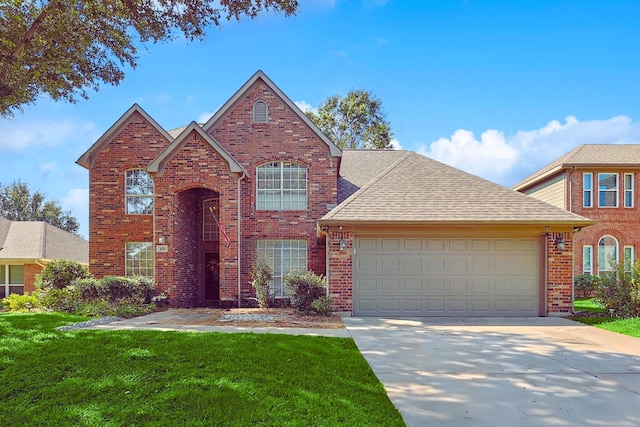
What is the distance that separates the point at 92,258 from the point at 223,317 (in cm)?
751

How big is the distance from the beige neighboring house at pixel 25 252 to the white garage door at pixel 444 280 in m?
16.0

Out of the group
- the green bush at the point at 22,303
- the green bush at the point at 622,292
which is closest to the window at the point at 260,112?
the green bush at the point at 22,303

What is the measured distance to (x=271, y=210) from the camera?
14.5m

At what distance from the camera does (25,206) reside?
4191cm

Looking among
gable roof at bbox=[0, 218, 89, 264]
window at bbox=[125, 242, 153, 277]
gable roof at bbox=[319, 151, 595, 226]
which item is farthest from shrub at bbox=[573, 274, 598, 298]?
gable roof at bbox=[0, 218, 89, 264]

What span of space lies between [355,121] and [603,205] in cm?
1740

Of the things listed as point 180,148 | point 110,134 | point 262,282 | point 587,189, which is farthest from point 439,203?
point 110,134

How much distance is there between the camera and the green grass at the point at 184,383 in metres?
4.09

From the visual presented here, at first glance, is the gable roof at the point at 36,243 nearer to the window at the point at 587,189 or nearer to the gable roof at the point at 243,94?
the gable roof at the point at 243,94

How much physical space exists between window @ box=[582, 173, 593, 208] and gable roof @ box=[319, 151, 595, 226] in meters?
8.33

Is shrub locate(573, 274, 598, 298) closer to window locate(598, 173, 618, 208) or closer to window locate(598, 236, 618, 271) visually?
window locate(598, 236, 618, 271)

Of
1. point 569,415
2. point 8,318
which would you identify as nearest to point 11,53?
point 8,318

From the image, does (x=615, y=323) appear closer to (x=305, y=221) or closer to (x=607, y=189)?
(x=305, y=221)

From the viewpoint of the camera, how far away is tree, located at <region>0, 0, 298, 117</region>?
30.3 feet
